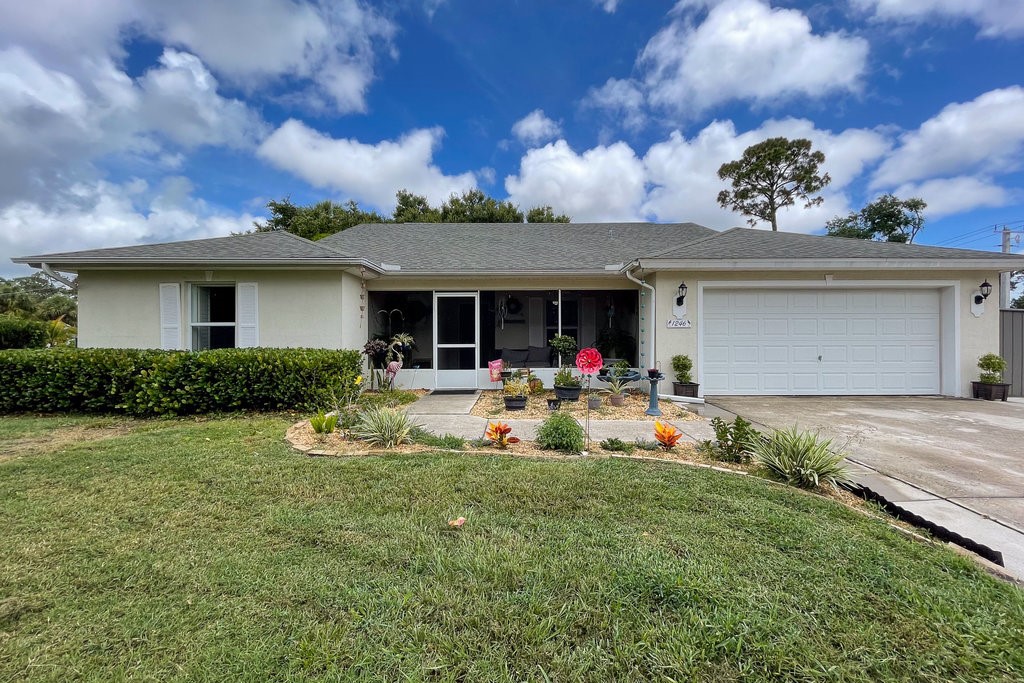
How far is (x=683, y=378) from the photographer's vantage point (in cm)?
834

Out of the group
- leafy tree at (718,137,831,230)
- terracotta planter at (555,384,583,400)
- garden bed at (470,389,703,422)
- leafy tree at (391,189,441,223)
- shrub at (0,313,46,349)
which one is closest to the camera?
garden bed at (470,389,703,422)

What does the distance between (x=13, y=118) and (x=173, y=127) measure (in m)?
3.64

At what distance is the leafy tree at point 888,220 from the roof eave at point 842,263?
16.3 m

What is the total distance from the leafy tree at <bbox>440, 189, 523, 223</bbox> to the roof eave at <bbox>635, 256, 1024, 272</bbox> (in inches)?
735

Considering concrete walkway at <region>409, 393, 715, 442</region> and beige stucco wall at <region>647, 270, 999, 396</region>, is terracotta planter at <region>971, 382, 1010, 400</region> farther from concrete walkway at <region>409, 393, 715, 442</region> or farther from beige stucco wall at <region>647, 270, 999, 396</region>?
concrete walkway at <region>409, 393, 715, 442</region>

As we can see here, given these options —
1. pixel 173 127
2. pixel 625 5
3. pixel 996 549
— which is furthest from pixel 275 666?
pixel 173 127

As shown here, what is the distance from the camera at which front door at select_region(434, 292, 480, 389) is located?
9.83 meters

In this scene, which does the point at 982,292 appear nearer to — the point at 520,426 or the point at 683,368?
the point at 683,368

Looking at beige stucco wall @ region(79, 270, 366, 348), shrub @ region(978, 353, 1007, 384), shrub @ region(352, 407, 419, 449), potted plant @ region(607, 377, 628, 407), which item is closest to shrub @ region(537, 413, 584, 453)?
shrub @ region(352, 407, 419, 449)

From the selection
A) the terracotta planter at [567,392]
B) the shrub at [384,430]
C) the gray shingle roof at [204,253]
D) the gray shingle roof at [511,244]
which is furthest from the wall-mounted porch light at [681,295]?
the gray shingle roof at [204,253]

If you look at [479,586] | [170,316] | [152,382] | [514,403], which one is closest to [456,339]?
[514,403]

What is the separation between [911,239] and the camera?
22422mm

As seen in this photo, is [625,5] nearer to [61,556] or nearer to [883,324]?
[883,324]

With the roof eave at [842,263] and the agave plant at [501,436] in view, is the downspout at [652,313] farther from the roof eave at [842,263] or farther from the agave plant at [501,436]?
the agave plant at [501,436]
